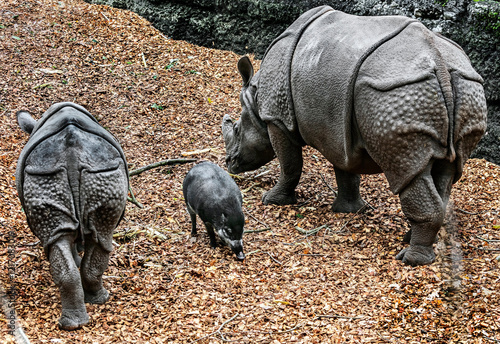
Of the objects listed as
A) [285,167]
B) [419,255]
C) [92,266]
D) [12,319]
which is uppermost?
[92,266]

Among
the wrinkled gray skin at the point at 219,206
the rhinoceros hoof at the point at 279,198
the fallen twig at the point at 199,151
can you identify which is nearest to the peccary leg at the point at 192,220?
the wrinkled gray skin at the point at 219,206

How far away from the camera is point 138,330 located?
15.2ft

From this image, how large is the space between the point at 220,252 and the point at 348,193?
6.38ft

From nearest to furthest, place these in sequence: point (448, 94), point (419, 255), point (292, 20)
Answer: point (448, 94) → point (419, 255) → point (292, 20)

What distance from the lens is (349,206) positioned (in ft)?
23.4

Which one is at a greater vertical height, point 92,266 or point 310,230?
point 92,266

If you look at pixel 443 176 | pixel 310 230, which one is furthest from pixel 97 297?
pixel 443 176

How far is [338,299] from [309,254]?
99cm

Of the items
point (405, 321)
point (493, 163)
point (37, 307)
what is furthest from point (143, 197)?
point (493, 163)

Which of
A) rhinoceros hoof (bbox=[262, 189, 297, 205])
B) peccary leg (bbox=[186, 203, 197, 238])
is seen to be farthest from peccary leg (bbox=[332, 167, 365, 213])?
peccary leg (bbox=[186, 203, 197, 238])

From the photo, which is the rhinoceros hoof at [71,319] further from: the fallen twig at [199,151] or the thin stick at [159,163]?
the fallen twig at [199,151]

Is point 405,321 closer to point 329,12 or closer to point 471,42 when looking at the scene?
point 329,12

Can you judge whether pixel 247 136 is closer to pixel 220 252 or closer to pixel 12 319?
pixel 220 252

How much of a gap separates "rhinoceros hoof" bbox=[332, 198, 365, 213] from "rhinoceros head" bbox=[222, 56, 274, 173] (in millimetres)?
1148
